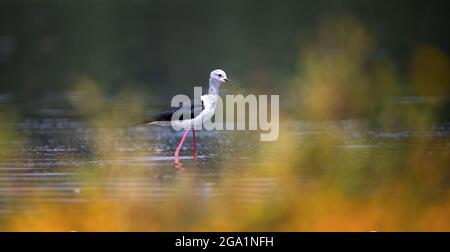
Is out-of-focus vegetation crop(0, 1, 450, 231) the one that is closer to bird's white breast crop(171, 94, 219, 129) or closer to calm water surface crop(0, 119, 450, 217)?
calm water surface crop(0, 119, 450, 217)

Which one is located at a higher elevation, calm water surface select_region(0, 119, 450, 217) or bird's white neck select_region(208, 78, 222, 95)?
bird's white neck select_region(208, 78, 222, 95)

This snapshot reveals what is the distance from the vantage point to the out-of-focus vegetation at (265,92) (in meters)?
5.96

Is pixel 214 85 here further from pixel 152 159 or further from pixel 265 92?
pixel 265 92

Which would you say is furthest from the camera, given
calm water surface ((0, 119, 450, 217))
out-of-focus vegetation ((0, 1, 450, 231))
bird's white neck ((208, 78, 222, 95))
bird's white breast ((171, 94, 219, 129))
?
→ bird's white neck ((208, 78, 222, 95))

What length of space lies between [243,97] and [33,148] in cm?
302

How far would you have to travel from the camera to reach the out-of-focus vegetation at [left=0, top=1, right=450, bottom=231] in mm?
5957

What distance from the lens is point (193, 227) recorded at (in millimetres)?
5609

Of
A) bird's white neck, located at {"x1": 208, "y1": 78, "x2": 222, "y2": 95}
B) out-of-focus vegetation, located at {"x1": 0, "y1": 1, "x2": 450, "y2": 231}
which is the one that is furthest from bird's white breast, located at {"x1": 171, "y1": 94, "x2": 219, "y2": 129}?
out-of-focus vegetation, located at {"x1": 0, "y1": 1, "x2": 450, "y2": 231}

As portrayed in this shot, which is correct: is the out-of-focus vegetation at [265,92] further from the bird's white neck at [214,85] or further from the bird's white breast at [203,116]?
the bird's white neck at [214,85]

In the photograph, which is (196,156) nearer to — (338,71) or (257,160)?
(257,160)

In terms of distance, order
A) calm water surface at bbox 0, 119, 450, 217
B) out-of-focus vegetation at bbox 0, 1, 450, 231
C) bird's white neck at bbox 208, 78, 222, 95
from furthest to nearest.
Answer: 1. bird's white neck at bbox 208, 78, 222, 95
2. calm water surface at bbox 0, 119, 450, 217
3. out-of-focus vegetation at bbox 0, 1, 450, 231

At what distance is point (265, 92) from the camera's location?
11031 millimetres

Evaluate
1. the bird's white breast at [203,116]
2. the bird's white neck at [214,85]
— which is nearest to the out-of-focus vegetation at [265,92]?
the bird's white breast at [203,116]

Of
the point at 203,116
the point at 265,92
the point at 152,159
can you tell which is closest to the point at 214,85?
the point at 203,116
